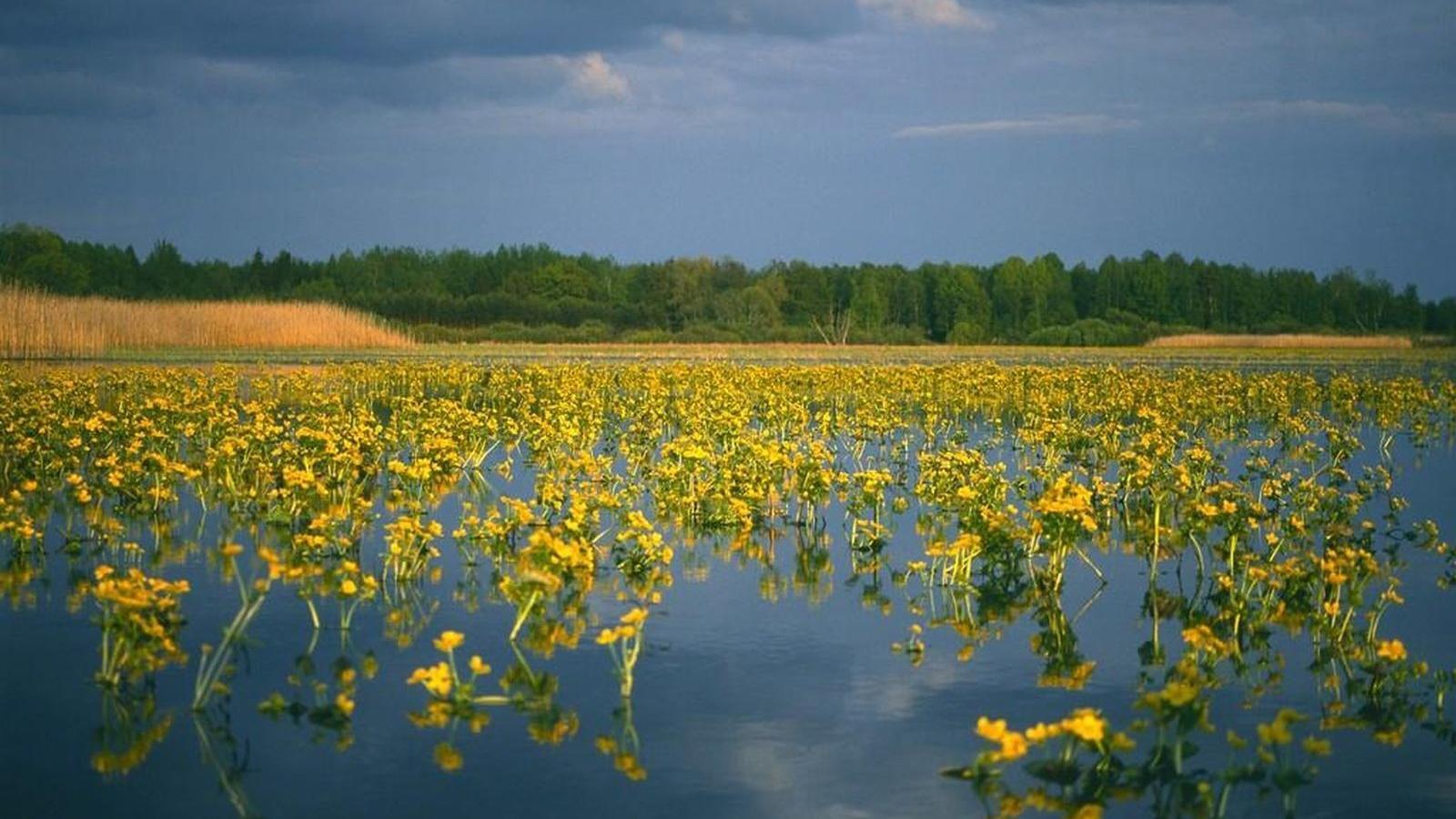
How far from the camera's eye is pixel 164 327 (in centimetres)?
4834

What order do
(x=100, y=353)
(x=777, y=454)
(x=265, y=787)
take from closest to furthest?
(x=265, y=787)
(x=777, y=454)
(x=100, y=353)

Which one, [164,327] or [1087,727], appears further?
[164,327]

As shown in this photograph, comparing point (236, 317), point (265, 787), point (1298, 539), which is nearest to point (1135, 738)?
point (265, 787)

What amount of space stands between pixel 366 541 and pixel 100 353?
35.8m

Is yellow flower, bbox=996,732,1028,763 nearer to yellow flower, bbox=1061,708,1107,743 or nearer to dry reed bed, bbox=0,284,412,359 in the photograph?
yellow flower, bbox=1061,708,1107,743

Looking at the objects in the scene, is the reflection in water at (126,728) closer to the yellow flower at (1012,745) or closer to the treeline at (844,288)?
the yellow flower at (1012,745)

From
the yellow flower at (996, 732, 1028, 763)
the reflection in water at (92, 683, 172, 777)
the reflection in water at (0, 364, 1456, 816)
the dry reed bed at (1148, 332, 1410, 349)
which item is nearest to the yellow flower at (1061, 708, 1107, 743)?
the reflection in water at (0, 364, 1456, 816)

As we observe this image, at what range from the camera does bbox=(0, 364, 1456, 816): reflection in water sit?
7363 millimetres

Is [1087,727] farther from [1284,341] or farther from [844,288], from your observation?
Answer: [844,288]

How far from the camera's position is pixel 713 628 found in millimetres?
9812

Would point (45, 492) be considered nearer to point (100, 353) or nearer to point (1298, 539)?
point (1298, 539)

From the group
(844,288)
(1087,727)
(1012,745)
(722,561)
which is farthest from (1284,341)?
(1012,745)

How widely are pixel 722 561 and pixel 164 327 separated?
40350 millimetres

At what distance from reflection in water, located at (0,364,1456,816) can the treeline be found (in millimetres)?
79341
